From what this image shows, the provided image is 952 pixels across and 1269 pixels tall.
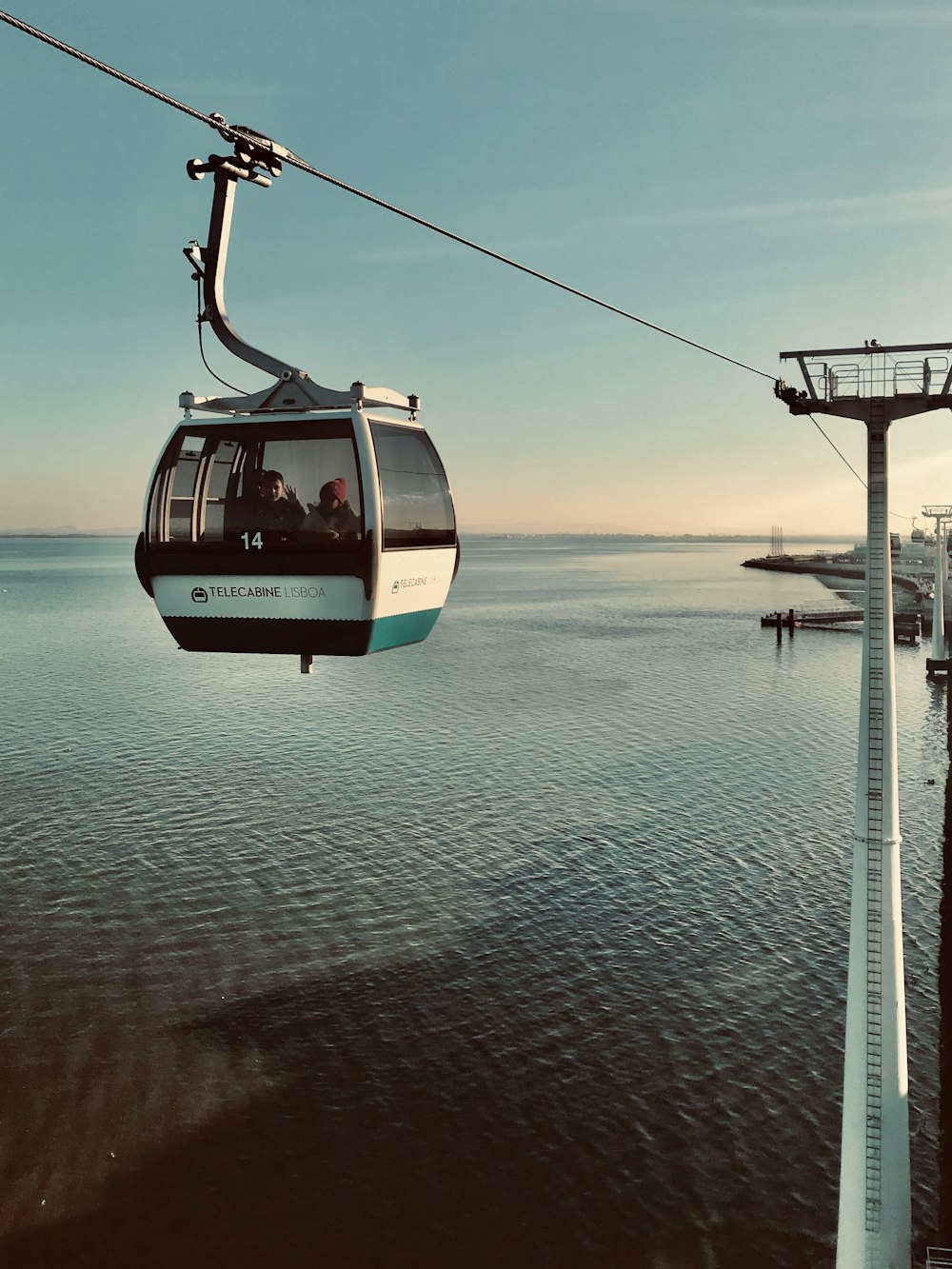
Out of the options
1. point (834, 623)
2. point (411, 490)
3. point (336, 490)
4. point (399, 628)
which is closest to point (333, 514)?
point (336, 490)

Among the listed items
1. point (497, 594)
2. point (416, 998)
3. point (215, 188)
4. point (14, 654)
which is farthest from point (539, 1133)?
point (497, 594)

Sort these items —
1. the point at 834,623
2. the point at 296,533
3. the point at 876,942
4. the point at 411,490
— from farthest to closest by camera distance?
the point at 834,623
the point at 876,942
the point at 411,490
the point at 296,533

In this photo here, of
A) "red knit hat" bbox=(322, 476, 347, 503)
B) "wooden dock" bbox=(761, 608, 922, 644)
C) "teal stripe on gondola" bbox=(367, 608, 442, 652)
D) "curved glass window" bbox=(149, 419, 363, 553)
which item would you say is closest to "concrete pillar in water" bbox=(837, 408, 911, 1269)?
"teal stripe on gondola" bbox=(367, 608, 442, 652)

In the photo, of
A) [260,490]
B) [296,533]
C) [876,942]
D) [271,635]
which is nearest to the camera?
[296,533]

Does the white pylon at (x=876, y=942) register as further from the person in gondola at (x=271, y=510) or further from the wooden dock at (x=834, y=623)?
the wooden dock at (x=834, y=623)

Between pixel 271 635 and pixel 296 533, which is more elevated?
pixel 296 533

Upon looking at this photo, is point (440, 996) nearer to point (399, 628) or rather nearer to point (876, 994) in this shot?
point (876, 994)

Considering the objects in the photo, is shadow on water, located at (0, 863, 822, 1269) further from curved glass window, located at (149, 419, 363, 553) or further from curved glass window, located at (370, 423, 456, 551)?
curved glass window, located at (149, 419, 363, 553)

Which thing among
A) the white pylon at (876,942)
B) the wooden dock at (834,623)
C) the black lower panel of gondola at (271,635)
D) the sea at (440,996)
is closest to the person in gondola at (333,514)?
the black lower panel of gondola at (271,635)
